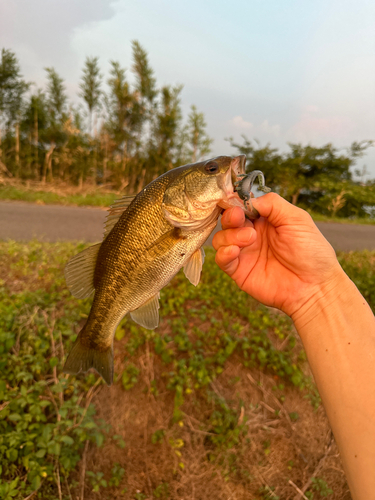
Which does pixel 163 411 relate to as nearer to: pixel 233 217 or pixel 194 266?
pixel 194 266

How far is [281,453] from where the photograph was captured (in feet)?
10.00

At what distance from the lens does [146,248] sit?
153cm

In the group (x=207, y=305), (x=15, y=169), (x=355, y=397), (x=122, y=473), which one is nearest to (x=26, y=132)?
(x=15, y=169)

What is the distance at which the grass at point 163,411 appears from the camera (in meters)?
2.51

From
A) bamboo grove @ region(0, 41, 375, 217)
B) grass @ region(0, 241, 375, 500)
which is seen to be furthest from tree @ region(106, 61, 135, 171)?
grass @ region(0, 241, 375, 500)

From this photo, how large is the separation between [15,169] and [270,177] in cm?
1185

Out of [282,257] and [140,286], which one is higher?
[282,257]

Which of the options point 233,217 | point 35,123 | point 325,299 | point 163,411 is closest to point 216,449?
point 163,411

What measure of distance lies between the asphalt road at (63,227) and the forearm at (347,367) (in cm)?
521

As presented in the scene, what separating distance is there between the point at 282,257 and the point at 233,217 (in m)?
0.51

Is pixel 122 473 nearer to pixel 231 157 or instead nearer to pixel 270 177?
pixel 231 157

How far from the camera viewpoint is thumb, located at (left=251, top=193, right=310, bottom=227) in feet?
5.63

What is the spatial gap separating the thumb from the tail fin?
1.14 meters

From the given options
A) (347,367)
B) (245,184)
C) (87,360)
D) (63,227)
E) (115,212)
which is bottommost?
(63,227)
